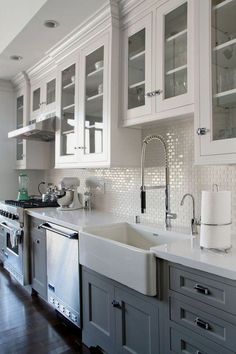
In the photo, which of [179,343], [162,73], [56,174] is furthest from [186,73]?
[56,174]

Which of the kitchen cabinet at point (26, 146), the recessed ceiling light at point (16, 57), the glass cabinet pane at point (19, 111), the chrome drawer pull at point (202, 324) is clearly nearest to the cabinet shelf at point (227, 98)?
the chrome drawer pull at point (202, 324)

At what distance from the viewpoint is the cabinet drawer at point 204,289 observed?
116 cm

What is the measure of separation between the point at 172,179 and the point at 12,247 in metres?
2.10

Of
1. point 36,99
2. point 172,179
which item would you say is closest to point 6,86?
point 36,99

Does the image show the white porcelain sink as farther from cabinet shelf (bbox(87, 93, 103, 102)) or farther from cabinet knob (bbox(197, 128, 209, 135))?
cabinet shelf (bbox(87, 93, 103, 102))

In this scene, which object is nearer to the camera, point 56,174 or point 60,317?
point 60,317

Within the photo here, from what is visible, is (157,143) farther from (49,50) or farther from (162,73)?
(49,50)

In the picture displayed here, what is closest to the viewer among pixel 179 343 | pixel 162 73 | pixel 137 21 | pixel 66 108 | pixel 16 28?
pixel 179 343

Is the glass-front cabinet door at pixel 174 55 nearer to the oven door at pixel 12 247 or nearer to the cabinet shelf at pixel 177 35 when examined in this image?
the cabinet shelf at pixel 177 35

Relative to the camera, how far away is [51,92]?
3367 mm

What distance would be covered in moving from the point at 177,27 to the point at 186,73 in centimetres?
33

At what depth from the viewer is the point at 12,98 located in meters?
4.20

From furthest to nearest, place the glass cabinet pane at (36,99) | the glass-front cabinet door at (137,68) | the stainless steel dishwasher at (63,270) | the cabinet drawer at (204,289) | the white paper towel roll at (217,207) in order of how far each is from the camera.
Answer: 1. the glass cabinet pane at (36,99)
2. the stainless steel dishwasher at (63,270)
3. the glass-front cabinet door at (137,68)
4. the white paper towel roll at (217,207)
5. the cabinet drawer at (204,289)

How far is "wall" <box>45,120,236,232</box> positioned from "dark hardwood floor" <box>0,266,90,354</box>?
1.07 meters
